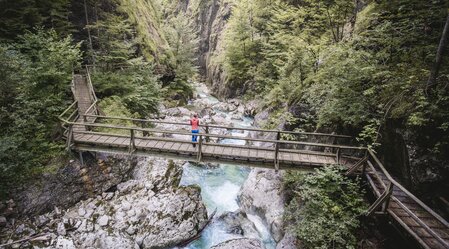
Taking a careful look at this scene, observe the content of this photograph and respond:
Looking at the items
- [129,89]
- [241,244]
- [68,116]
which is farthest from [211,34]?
[241,244]

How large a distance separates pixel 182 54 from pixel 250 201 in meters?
22.9

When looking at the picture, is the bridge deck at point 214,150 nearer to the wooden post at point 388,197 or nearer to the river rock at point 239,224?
the wooden post at point 388,197

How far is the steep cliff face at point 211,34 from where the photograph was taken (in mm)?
40625

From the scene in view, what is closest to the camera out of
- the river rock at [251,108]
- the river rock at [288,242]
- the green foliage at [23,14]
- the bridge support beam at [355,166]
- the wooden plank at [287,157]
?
the bridge support beam at [355,166]

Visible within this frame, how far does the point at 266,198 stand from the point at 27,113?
37.4 feet

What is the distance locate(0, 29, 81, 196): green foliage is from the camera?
991 centimetres

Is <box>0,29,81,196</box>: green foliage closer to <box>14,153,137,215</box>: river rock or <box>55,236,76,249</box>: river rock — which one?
<box>14,153,137,215</box>: river rock

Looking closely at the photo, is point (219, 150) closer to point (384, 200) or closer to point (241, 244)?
point (241, 244)

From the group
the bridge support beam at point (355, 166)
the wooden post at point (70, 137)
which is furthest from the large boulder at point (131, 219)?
the bridge support beam at point (355, 166)

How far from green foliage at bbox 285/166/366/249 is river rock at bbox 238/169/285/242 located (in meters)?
1.57

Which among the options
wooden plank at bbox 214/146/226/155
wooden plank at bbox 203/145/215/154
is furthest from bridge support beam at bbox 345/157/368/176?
wooden plank at bbox 203/145/215/154

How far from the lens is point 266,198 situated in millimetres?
11750

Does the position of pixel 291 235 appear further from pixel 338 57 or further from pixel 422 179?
pixel 338 57

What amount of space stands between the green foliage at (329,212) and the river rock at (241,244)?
1619mm
